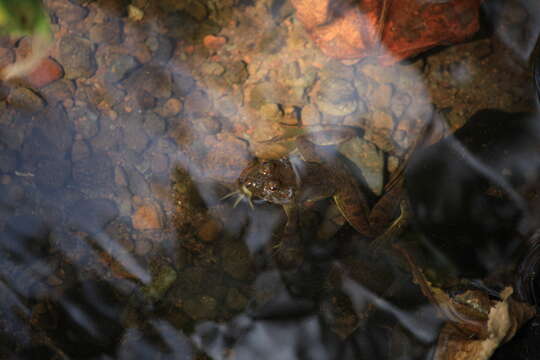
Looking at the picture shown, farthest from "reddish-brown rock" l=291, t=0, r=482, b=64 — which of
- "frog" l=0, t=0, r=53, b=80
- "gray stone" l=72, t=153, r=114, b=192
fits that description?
"frog" l=0, t=0, r=53, b=80

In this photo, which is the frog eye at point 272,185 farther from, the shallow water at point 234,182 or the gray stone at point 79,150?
the gray stone at point 79,150

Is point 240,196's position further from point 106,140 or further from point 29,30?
point 29,30

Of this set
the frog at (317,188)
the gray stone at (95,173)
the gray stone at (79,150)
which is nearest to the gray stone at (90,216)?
the gray stone at (95,173)

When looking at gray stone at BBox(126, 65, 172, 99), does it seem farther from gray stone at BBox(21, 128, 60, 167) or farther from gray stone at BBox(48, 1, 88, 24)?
gray stone at BBox(21, 128, 60, 167)

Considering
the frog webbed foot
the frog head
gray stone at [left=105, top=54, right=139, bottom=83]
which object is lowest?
the frog webbed foot

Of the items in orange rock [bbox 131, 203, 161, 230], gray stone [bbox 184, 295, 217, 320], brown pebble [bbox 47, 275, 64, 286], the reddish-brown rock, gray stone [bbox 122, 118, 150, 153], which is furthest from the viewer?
gray stone [bbox 122, 118, 150, 153]

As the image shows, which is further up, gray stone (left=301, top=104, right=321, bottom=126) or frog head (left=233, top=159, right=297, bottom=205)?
gray stone (left=301, top=104, right=321, bottom=126)

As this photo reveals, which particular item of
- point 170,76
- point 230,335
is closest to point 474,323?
point 230,335
